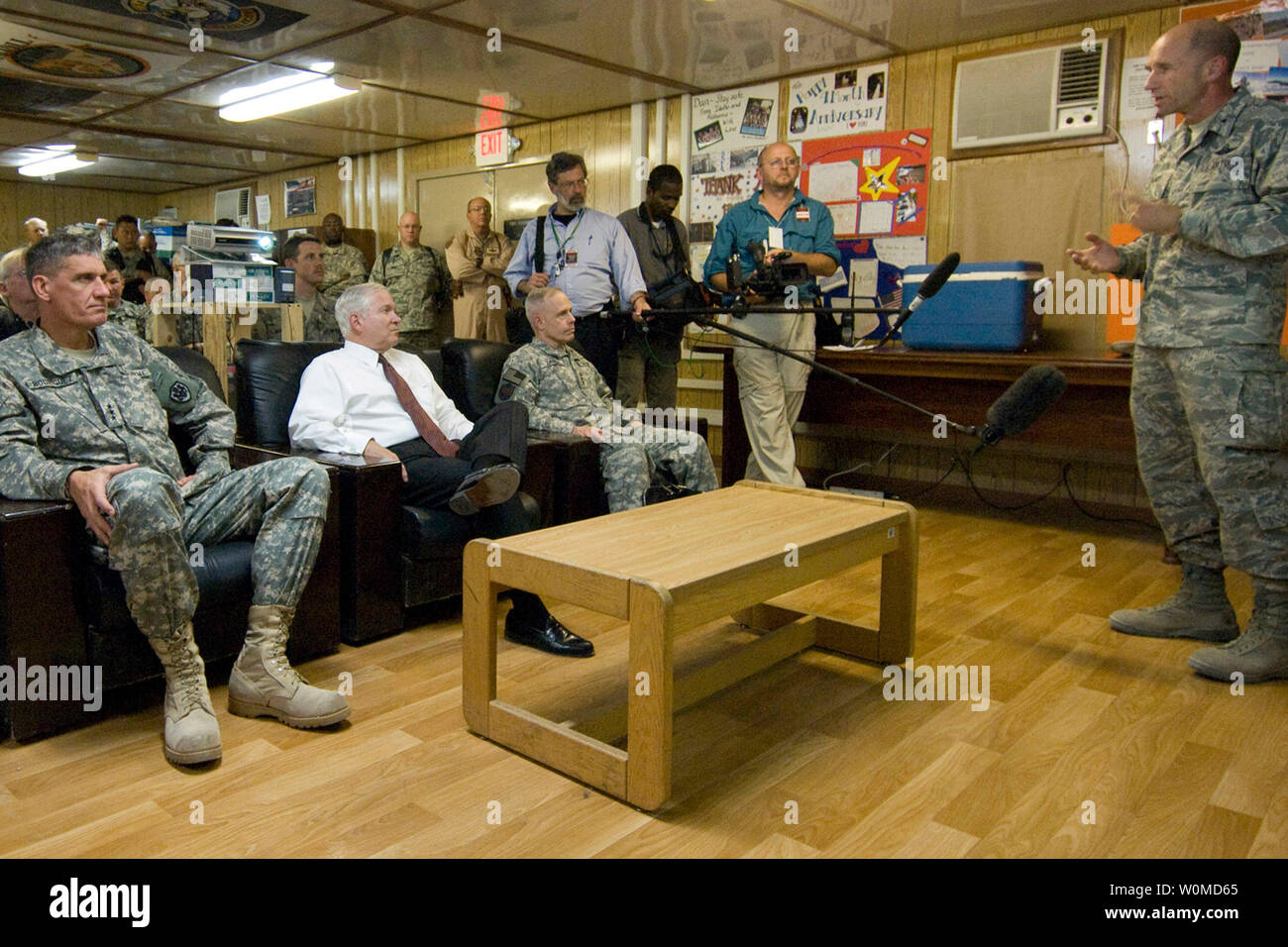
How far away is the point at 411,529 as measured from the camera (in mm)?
2613

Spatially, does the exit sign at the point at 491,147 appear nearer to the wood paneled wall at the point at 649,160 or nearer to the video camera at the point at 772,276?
the wood paneled wall at the point at 649,160

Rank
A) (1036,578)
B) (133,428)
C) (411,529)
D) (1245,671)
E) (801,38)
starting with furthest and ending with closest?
1. (801,38)
2. (1036,578)
3. (411,529)
4. (1245,671)
5. (133,428)

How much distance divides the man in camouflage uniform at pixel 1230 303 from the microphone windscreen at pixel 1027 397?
18.1 inches

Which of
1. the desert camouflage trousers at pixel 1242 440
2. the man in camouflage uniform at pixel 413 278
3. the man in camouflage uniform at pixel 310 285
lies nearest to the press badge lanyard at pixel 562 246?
the man in camouflage uniform at pixel 310 285

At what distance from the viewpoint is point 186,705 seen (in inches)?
75.9

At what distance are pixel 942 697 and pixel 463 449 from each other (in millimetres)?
1472

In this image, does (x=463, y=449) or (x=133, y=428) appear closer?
(x=133, y=428)

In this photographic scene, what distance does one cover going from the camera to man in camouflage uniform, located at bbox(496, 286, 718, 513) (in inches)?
124

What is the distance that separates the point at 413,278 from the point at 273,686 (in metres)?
4.99

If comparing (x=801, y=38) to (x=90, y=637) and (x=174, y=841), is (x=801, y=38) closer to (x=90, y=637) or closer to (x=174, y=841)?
(x=90, y=637)

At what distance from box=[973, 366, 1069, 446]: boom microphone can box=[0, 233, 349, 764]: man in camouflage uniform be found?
5.28 feet

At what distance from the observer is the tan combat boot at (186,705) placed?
1844 mm
